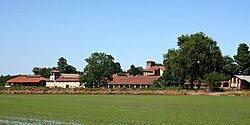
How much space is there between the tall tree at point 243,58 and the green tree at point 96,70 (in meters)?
38.2

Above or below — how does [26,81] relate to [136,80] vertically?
below

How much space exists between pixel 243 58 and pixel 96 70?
142 ft

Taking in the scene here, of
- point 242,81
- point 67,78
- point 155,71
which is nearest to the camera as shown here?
point 242,81

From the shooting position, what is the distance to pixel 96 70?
391 feet

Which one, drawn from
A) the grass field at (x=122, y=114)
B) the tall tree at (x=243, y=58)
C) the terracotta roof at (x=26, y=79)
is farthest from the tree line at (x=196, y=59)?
the terracotta roof at (x=26, y=79)

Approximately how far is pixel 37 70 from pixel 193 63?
4186 inches

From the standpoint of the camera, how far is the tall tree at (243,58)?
4769 inches

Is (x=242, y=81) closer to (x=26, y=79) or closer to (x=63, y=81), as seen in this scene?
(x=63, y=81)

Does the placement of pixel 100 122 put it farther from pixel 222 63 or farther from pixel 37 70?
pixel 37 70

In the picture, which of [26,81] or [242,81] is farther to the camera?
[26,81]

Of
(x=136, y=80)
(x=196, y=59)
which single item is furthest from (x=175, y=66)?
(x=136, y=80)

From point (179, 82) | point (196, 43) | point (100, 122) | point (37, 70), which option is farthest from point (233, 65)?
point (100, 122)

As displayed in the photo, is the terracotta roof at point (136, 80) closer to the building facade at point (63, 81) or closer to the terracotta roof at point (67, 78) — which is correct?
the building facade at point (63, 81)

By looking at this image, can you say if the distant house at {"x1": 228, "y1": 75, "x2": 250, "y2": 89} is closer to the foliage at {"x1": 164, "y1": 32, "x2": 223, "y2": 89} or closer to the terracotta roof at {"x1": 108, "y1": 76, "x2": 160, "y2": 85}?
the foliage at {"x1": 164, "y1": 32, "x2": 223, "y2": 89}
